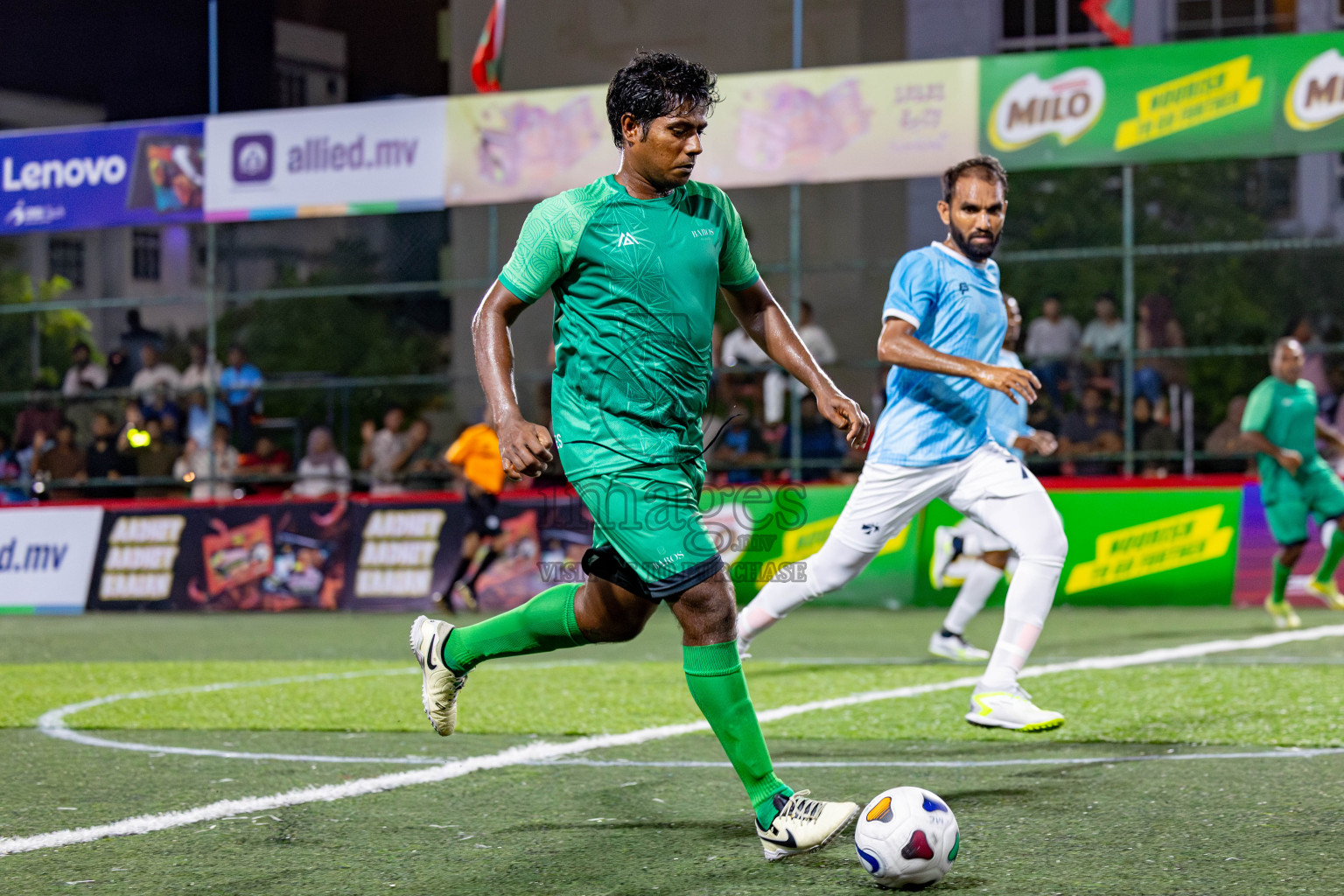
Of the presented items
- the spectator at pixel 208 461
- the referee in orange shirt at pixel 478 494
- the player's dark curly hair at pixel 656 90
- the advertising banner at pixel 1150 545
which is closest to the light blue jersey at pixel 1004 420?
the player's dark curly hair at pixel 656 90

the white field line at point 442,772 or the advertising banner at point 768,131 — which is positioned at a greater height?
the advertising banner at point 768,131

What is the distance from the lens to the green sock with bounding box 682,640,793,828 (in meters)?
3.97

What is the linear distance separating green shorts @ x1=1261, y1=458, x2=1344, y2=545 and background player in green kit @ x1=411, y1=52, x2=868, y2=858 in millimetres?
8772

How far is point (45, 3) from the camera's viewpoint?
1177 inches

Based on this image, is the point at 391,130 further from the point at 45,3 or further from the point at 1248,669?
the point at 45,3

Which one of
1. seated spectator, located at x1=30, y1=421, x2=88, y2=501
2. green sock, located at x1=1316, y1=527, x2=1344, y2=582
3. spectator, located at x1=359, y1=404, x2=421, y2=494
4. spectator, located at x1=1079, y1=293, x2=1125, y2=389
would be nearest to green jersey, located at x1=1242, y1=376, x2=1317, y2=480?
green sock, located at x1=1316, y1=527, x2=1344, y2=582

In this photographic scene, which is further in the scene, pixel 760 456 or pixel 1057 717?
pixel 760 456

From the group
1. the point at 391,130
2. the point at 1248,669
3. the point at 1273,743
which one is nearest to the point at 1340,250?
the point at 391,130

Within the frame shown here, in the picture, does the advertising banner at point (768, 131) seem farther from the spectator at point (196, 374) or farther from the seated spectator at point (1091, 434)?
the spectator at point (196, 374)

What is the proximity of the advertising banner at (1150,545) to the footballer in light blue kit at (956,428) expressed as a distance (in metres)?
7.48

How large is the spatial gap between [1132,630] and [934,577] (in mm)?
2771

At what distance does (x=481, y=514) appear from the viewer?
13.9 metres

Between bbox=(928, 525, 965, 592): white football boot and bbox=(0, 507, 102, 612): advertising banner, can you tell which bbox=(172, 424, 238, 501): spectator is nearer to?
bbox=(0, 507, 102, 612): advertising banner

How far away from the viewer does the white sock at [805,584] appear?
6.34 meters
